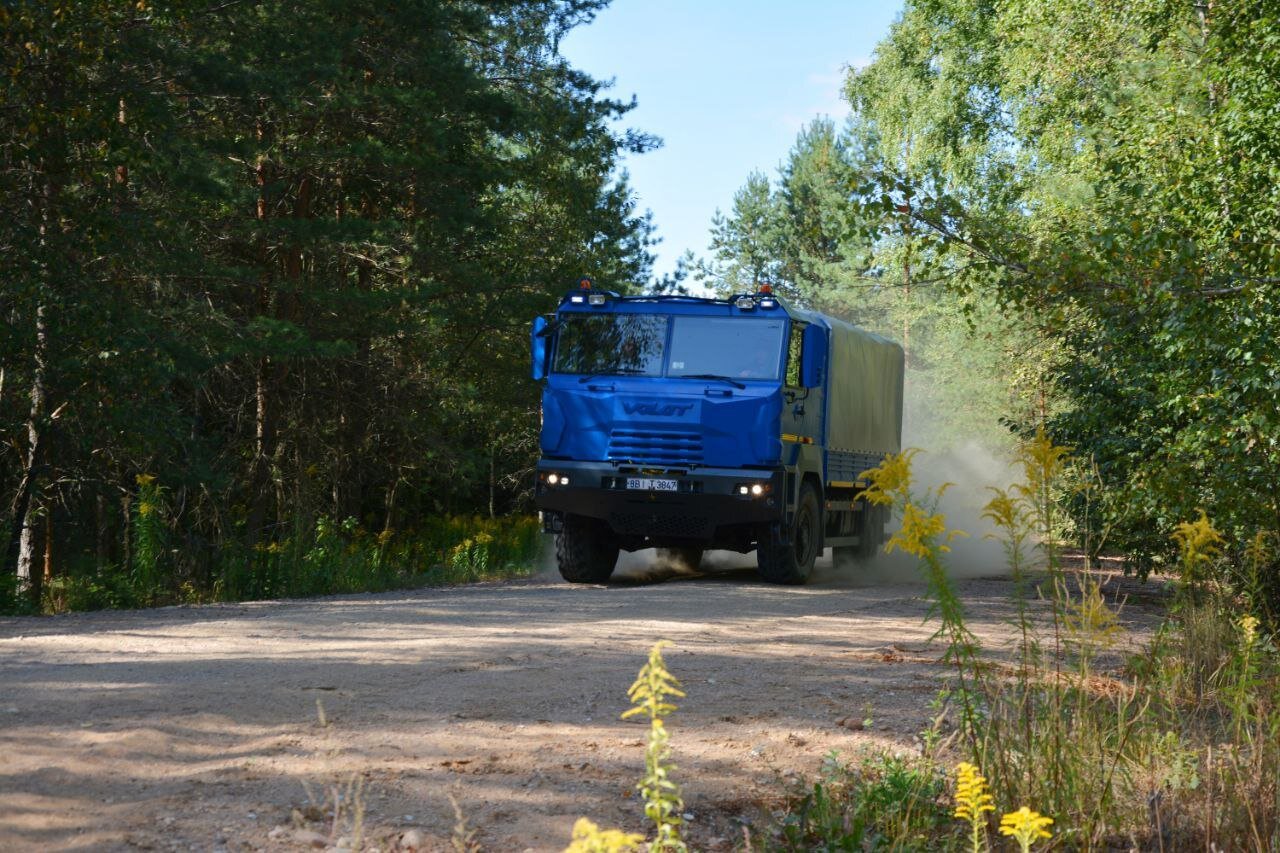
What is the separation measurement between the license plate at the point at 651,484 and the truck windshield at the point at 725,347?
128 cm

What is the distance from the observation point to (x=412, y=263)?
20.2 meters

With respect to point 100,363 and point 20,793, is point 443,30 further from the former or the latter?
point 20,793

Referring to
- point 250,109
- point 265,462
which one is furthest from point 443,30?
point 265,462

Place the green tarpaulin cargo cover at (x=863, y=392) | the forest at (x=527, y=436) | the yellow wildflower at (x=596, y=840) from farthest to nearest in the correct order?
the green tarpaulin cargo cover at (x=863, y=392), the forest at (x=527, y=436), the yellow wildflower at (x=596, y=840)

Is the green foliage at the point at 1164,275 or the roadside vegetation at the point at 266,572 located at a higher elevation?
the green foliage at the point at 1164,275

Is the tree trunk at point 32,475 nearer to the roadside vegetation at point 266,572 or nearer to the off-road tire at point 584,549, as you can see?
the roadside vegetation at point 266,572

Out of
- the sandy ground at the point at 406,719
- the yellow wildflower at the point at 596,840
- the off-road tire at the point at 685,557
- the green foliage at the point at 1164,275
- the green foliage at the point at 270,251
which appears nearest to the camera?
the yellow wildflower at the point at 596,840

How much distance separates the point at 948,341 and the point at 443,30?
2371cm

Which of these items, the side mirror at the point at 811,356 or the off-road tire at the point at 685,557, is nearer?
the side mirror at the point at 811,356

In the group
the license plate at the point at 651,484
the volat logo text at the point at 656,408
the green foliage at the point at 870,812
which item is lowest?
the green foliage at the point at 870,812

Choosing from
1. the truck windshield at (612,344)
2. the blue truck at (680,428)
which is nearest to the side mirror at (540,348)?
the blue truck at (680,428)

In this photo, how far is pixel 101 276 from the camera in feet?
45.1

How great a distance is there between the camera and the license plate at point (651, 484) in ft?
49.5

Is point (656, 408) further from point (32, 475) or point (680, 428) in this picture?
point (32, 475)
